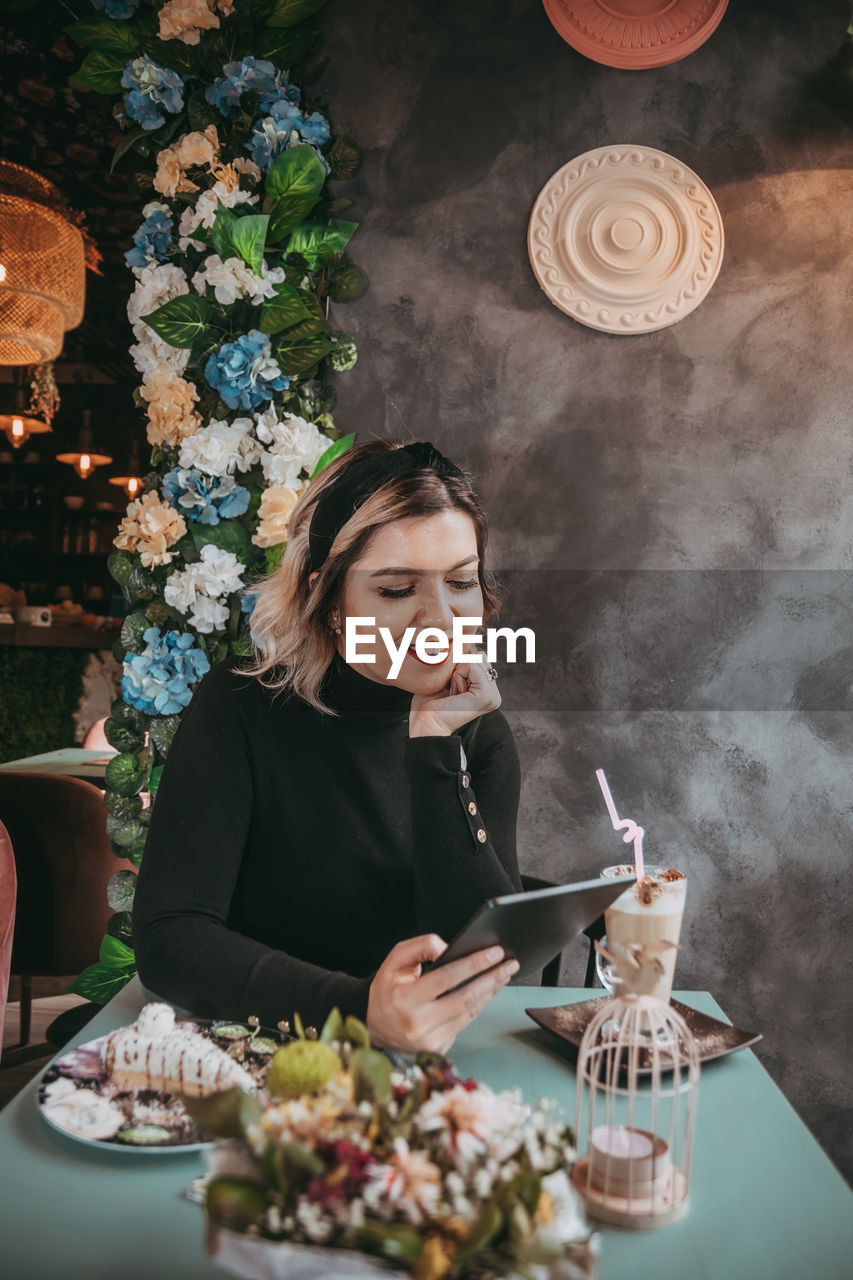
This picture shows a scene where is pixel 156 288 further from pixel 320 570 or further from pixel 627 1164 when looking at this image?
pixel 627 1164

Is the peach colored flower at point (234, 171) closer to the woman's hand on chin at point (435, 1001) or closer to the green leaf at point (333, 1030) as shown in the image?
the woman's hand on chin at point (435, 1001)

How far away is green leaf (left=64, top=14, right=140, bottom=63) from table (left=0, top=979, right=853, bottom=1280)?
2.11 meters

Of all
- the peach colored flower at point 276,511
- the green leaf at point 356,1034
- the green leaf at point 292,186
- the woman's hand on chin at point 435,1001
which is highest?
the green leaf at point 292,186

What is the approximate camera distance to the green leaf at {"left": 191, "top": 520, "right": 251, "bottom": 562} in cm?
205

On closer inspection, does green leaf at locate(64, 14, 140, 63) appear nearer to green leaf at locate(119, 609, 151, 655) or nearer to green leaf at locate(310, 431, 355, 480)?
green leaf at locate(310, 431, 355, 480)

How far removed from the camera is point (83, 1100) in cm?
93

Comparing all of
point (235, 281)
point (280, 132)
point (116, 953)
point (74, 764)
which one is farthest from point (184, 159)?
point (74, 764)

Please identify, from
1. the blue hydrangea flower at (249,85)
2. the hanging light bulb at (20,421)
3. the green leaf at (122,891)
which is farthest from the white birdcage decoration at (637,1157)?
the hanging light bulb at (20,421)

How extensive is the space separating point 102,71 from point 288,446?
97 centimetres

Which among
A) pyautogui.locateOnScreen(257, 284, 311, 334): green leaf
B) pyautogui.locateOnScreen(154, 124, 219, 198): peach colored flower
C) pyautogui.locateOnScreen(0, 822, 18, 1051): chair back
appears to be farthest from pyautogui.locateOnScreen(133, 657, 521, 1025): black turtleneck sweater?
pyautogui.locateOnScreen(154, 124, 219, 198): peach colored flower

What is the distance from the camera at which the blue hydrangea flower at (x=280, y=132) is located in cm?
202

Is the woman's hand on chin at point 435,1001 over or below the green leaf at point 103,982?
over

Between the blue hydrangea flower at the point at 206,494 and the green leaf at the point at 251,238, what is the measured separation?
0.45 metres

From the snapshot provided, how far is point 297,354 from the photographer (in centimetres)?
204
